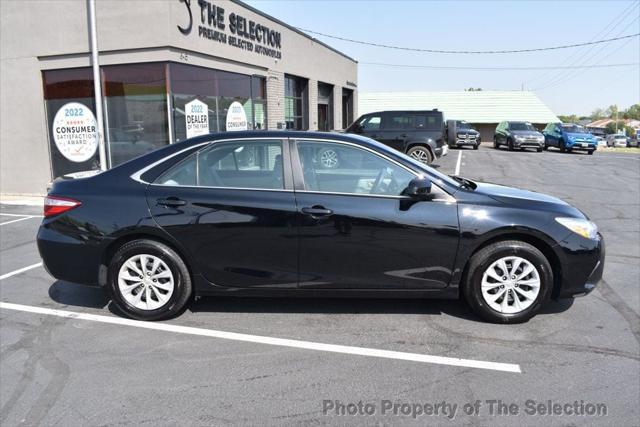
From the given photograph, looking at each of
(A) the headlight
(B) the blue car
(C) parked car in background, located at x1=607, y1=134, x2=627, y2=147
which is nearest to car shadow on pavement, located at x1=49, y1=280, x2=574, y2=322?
(A) the headlight

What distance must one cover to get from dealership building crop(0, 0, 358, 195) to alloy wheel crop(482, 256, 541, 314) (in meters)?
8.73

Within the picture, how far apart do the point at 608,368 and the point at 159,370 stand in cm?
313

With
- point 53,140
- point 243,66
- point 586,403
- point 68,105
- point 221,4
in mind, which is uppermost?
point 221,4

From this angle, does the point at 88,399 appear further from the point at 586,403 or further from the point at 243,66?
the point at 243,66

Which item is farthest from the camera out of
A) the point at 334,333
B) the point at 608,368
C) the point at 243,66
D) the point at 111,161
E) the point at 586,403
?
the point at 243,66

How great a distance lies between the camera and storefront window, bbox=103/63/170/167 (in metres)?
11.1

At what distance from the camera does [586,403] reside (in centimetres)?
310

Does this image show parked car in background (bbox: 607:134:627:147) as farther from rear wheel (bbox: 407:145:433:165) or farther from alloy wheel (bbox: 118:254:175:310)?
→ alloy wheel (bbox: 118:254:175:310)

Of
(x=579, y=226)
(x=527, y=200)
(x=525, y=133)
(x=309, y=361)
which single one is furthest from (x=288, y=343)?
(x=525, y=133)

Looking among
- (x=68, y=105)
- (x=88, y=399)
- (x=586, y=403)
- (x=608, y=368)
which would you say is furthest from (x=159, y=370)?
(x=68, y=105)

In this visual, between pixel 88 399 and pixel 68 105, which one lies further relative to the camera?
pixel 68 105

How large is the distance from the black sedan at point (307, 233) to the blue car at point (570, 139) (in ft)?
81.4

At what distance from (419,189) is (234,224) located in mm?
1540

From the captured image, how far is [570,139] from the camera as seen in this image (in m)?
26.2
